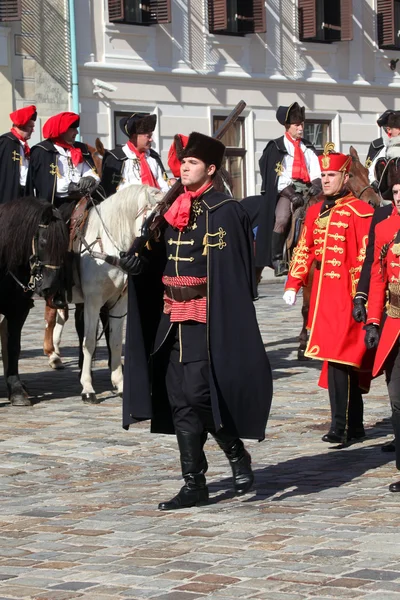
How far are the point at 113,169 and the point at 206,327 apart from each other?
594 centimetres

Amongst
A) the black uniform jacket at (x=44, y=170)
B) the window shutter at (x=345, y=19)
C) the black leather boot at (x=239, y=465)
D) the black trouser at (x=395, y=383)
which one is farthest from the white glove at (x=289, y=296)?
A: the window shutter at (x=345, y=19)

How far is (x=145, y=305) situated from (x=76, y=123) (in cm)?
492

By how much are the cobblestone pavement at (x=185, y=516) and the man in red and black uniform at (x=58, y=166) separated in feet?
6.59

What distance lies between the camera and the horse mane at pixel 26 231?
11.4 metres

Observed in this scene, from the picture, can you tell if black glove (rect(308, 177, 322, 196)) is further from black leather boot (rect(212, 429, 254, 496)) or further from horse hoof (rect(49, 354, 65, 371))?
black leather boot (rect(212, 429, 254, 496))

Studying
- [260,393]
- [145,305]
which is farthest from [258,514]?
[145,305]

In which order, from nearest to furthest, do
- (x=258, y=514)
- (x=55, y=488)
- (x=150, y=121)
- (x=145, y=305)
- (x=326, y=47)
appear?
(x=258, y=514), (x=145, y=305), (x=55, y=488), (x=150, y=121), (x=326, y=47)

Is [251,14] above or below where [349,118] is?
above

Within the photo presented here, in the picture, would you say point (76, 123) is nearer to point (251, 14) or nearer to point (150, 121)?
point (150, 121)

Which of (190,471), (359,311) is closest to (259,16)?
(359,311)

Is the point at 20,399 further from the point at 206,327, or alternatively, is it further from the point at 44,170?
the point at 206,327

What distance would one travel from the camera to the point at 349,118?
3136 centimetres

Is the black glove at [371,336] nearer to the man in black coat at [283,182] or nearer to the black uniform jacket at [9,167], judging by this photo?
the black uniform jacket at [9,167]

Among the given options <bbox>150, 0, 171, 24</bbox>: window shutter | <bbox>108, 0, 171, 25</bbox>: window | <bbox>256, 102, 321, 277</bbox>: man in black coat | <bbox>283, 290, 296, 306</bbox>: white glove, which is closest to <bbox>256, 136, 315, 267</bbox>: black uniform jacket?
<bbox>256, 102, 321, 277</bbox>: man in black coat
